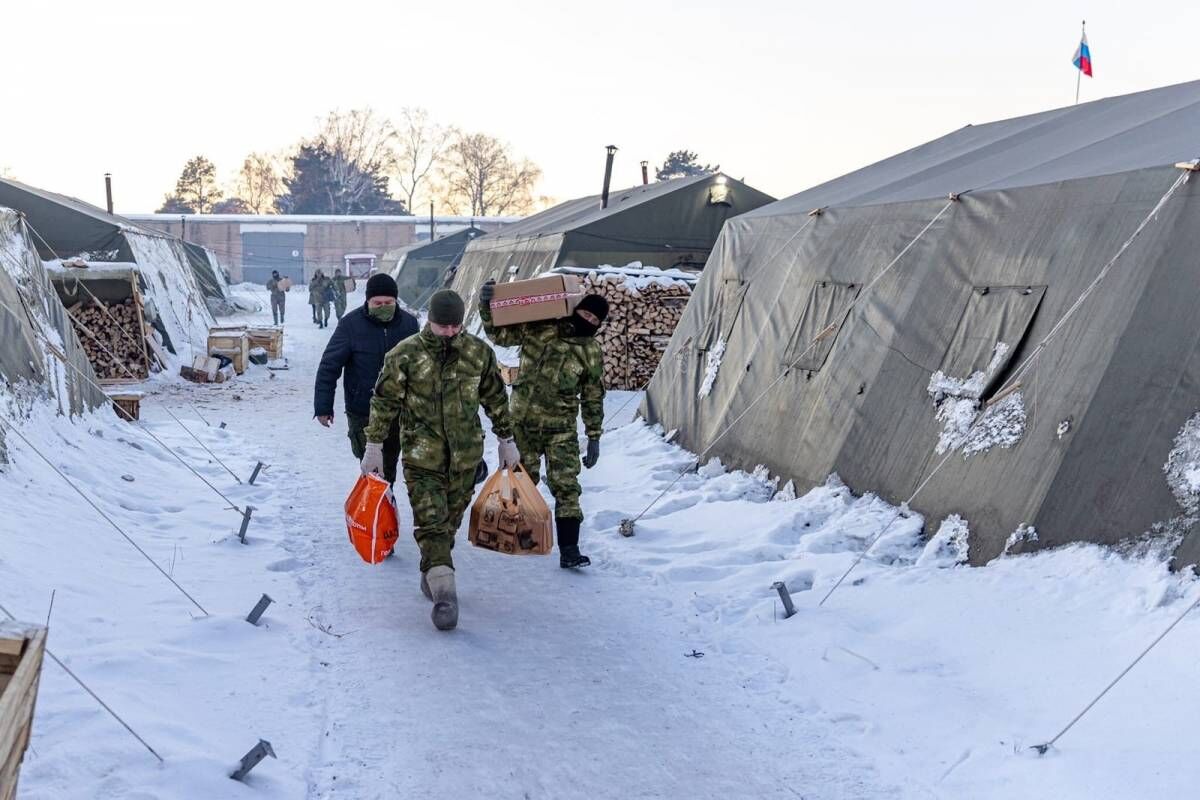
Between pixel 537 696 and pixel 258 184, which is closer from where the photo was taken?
pixel 537 696

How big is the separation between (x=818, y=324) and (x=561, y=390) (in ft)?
9.49

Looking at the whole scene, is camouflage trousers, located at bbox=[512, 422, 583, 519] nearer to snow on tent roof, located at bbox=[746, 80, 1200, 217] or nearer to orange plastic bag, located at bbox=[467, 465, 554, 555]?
orange plastic bag, located at bbox=[467, 465, 554, 555]

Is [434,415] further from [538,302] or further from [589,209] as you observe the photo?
[589,209]

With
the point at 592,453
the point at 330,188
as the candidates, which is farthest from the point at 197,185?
the point at 592,453

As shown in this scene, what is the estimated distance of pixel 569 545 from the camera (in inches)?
282

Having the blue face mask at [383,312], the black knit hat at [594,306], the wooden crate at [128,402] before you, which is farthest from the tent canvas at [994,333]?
the wooden crate at [128,402]

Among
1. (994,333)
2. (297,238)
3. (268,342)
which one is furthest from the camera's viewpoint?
(297,238)

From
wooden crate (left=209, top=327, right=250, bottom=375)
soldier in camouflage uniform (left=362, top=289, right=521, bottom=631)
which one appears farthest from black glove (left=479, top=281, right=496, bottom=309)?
wooden crate (left=209, top=327, right=250, bottom=375)

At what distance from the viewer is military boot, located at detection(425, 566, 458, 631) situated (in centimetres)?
577

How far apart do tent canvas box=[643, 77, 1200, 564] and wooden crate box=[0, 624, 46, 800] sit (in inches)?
183

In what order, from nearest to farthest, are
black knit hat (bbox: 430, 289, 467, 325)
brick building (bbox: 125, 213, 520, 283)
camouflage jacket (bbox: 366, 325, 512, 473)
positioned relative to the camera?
black knit hat (bbox: 430, 289, 467, 325), camouflage jacket (bbox: 366, 325, 512, 473), brick building (bbox: 125, 213, 520, 283)

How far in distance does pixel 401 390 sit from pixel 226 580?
5.62 ft

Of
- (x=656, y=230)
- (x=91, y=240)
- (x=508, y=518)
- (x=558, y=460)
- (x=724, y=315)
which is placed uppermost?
(x=656, y=230)

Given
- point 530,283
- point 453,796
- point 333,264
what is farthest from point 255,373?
point 333,264
